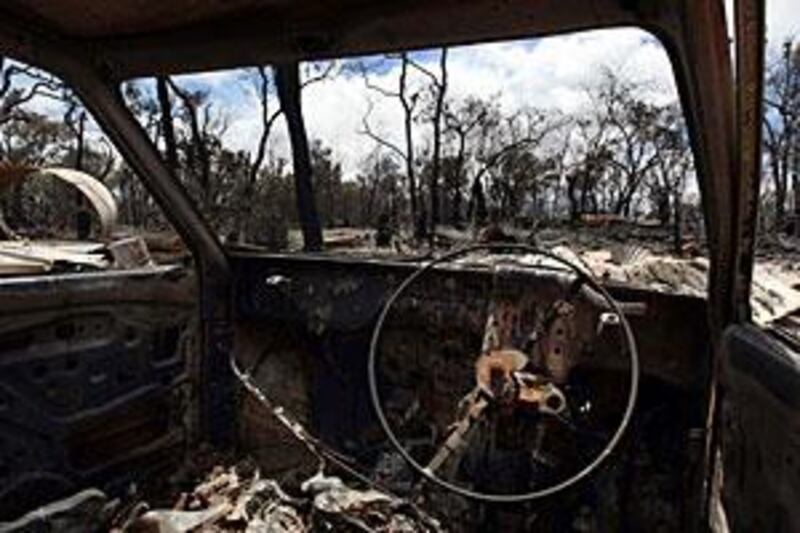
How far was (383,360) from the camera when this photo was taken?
324 cm

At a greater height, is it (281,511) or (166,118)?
(166,118)

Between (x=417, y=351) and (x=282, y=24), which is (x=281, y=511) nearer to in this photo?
(x=417, y=351)

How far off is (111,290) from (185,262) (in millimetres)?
526

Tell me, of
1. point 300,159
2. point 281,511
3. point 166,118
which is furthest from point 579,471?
point 166,118

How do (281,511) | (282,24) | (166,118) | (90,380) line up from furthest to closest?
1. (166,118)
2. (281,511)
3. (90,380)
4. (282,24)

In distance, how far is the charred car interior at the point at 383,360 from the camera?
1747mm

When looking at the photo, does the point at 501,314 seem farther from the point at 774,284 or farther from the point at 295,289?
the point at 774,284

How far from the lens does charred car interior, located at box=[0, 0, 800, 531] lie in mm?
1747

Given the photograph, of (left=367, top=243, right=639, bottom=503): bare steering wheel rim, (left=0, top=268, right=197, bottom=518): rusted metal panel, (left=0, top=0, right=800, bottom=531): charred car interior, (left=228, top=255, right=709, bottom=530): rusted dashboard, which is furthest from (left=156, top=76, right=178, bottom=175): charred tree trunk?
(left=367, top=243, right=639, bottom=503): bare steering wheel rim

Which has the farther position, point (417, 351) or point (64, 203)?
point (64, 203)

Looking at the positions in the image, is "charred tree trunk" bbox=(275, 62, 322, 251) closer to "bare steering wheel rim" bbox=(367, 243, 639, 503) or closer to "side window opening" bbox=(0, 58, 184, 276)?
"side window opening" bbox=(0, 58, 184, 276)

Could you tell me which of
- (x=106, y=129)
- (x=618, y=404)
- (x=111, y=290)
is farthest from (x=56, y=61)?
(x=618, y=404)

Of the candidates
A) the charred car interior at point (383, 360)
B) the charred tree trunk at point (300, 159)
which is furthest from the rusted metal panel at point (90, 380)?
the charred tree trunk at point (300, 159)

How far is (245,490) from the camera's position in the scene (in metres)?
2.68
